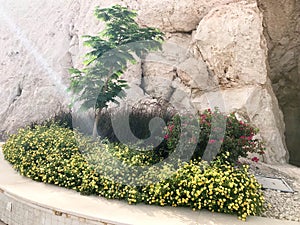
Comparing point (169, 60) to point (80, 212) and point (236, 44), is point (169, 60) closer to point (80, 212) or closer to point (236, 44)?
point (236, 44)

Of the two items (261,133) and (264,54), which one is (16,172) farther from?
(264,54)

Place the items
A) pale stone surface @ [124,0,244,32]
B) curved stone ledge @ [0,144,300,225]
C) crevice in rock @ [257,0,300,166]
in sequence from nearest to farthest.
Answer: curved stone ledge @ [0,144,300,225], pale stone surface @ [124,0,244,32], crevice in rock @ [257,0,300,166]

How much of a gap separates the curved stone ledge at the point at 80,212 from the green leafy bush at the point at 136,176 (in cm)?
11

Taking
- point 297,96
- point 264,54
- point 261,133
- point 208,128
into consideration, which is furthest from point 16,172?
point 297,96

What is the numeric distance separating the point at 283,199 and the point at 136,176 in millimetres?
2146

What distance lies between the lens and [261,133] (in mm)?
6484

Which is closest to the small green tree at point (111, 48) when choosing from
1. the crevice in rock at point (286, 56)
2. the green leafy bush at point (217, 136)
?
the green leafy bush at point (217, 136)

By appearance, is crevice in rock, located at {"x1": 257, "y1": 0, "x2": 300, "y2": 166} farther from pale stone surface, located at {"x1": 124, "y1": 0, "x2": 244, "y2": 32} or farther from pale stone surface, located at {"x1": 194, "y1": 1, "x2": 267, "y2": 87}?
pale stone surface, located at {"x1": 124, "y1": 0, "x2": 244, "y2": 32}

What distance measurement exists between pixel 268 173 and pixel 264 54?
3.01 metres

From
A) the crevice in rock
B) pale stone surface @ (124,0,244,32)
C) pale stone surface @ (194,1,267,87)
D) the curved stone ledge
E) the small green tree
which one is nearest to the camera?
the curved stone ledge

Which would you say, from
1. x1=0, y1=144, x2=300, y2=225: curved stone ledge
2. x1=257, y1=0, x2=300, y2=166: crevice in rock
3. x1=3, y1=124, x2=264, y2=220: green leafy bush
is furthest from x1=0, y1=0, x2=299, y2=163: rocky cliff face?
x1=0, y1=144, x2=300, y2=225: curved stone ledge

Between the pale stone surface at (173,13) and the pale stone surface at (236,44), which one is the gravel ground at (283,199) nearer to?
the pale stone surface at (236,44)

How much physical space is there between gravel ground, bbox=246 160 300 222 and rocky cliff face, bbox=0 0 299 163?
1.07 meters

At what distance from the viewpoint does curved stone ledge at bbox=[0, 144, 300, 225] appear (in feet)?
10.4
